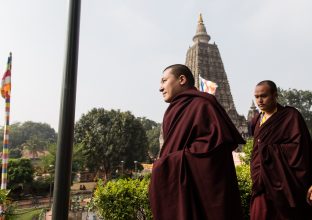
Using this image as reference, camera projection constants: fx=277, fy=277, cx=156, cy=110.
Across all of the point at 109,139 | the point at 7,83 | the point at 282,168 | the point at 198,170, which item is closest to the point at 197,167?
the point at 198,170

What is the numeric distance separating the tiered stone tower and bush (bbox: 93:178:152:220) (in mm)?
35450

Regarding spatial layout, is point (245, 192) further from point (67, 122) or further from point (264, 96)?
point (67, 122)

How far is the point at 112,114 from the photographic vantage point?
32812 millimetres

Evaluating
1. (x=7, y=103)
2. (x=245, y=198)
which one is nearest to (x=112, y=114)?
(x=7, y=103)

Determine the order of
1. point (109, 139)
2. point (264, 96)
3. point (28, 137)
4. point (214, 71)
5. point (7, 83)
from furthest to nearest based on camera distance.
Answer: point (28, 137) < point (214, 71) < point (109, 139) < point (7, 83) < point (264, 96)

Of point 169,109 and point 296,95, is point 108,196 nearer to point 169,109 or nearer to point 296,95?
point 169,109

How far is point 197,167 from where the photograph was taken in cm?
197

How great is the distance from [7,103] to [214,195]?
10.0 meters

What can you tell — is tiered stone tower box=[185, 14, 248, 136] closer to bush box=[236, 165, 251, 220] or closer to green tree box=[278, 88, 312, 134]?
green tree box=[278, 88, 312, 134]

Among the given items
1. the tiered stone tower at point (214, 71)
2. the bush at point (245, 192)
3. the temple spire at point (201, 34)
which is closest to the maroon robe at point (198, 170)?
Answer: the bush at point (245, 192)

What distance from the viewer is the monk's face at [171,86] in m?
2.42

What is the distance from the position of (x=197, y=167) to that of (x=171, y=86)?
2.56 ft

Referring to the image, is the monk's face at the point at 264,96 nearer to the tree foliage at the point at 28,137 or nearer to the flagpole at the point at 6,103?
the flagpole at the point at 6,103

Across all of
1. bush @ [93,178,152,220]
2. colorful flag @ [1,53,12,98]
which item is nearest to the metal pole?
bush @ [93,178,152,220]
